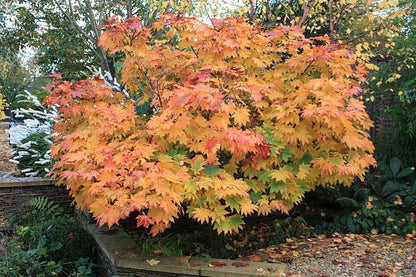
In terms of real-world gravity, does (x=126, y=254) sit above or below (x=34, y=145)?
below

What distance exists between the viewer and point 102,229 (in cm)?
416

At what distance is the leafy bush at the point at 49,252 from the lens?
3697 mm

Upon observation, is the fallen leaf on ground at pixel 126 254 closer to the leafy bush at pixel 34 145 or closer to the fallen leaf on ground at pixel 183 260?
the fallen leaf on ground at pixel 183 260

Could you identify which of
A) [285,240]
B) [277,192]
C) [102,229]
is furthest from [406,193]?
[102,229]

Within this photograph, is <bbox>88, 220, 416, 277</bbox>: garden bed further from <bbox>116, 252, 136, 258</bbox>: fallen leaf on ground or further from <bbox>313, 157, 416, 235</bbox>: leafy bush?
<bbox>313, 157, 416, 235</bbox>: leafy bush

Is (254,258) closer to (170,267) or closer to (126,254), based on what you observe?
(170,267)

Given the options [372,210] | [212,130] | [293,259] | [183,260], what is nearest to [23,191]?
[183,260]

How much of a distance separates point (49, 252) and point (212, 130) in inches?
84.2

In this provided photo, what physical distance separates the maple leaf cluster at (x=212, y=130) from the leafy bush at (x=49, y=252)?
0.82 metres

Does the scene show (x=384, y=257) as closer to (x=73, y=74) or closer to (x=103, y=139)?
(x=103, y=139)

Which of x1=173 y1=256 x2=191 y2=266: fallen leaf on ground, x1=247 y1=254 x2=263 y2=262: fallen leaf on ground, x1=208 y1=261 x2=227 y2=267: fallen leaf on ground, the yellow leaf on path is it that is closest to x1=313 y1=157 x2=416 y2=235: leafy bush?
x1=247 y1=254 x2=263 y2=262: fallen leaf on ground

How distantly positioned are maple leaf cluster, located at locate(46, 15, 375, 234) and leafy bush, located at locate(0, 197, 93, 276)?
2.69 feet

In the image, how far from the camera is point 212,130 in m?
3.15

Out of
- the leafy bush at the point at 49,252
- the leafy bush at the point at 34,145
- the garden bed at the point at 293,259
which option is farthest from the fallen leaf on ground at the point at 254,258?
the leafy bush at the point at 34,145
